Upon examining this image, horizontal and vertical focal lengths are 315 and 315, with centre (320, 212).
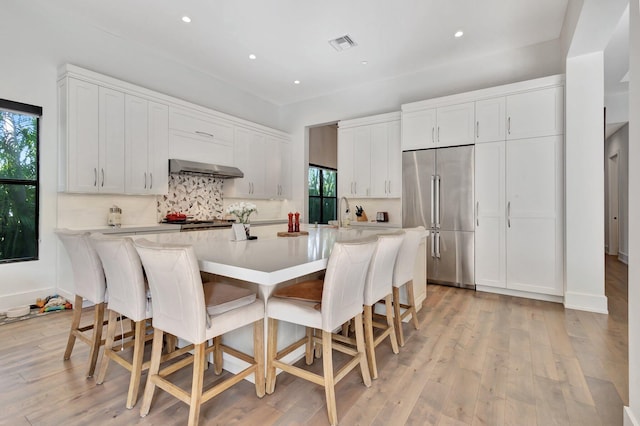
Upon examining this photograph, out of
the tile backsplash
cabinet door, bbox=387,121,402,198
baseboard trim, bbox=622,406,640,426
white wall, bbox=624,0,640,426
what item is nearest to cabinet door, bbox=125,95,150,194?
the tile backsplash

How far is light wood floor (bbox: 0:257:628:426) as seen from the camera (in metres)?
1.64

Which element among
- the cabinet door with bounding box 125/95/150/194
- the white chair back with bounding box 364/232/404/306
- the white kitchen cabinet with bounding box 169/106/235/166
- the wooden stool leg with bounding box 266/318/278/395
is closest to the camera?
the wooden stool leg with bounding box 266/318/278/395

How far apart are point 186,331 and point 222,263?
1.22 ft

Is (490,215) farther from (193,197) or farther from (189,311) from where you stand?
(193,197)

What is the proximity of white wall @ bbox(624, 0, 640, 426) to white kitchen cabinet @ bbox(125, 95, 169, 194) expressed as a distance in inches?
177

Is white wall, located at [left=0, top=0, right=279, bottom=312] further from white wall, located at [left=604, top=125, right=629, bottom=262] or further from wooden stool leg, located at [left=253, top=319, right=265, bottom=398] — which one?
white wall, located at [left=604, top=125, right=629, bottom=262]

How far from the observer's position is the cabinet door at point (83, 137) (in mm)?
3387

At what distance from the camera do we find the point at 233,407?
5.65 feet

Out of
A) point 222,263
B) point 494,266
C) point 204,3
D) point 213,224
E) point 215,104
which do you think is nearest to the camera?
point 222,263

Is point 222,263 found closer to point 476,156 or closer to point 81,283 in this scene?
point 81,283

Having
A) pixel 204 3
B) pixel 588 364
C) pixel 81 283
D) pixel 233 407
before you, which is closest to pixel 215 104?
pixel 204 3

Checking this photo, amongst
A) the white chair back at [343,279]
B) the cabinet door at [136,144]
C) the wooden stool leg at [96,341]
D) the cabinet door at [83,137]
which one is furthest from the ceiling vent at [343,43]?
the wooden stool leg at [96,341]

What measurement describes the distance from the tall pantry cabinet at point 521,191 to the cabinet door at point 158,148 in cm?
414

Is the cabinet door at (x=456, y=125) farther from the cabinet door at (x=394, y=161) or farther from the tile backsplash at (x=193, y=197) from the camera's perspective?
the tile backsplash at (x=193, y=197)
